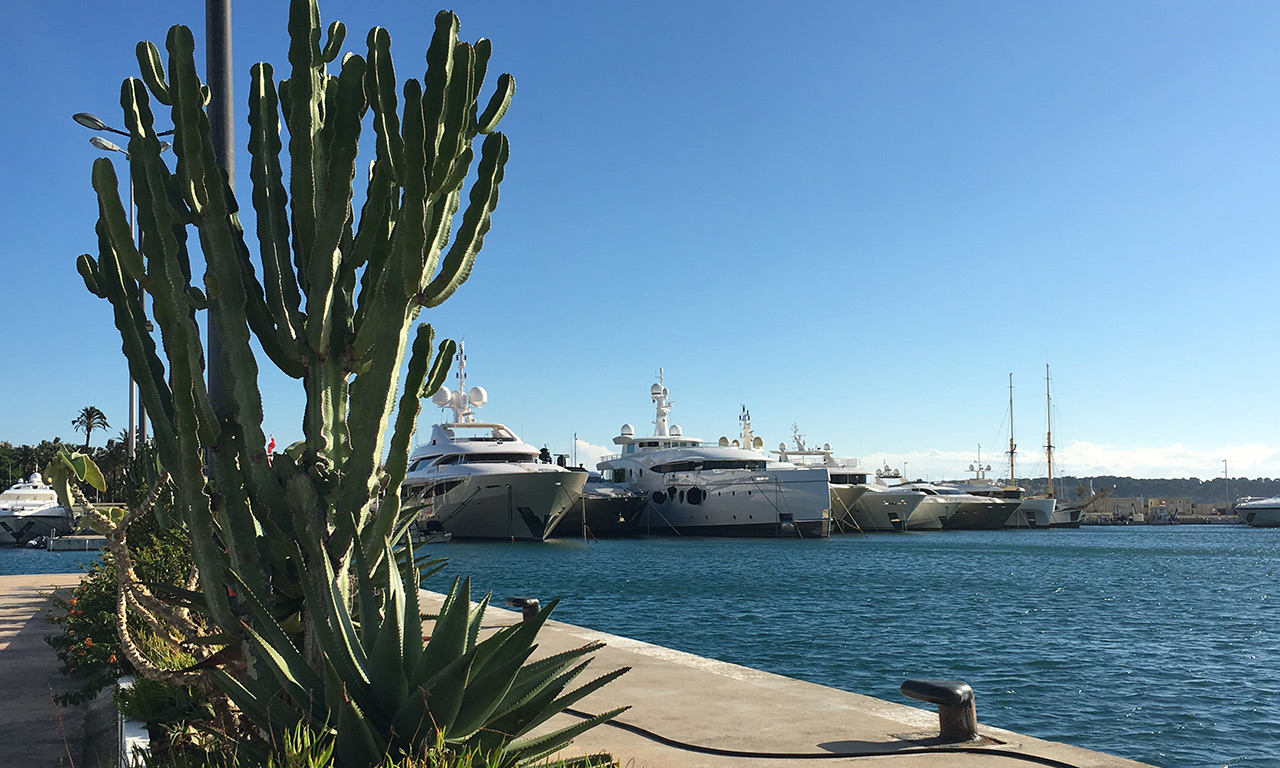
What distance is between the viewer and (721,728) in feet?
21.2

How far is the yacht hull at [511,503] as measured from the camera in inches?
1917

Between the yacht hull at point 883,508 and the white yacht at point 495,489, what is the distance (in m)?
29.4

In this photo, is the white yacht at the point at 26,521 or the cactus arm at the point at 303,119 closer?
the cactus arm at the point at 303,119

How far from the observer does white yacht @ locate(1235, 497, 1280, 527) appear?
10044cm

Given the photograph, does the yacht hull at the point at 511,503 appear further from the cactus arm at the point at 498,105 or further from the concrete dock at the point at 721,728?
the cactus arm at the point at 498,105

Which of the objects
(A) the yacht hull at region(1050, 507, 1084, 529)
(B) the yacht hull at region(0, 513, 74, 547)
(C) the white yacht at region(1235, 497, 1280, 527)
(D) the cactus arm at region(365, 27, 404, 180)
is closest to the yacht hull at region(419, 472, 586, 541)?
(B) the yacht hull at region(0, 513, 74, 547)

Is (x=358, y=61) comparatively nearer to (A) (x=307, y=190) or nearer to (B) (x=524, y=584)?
(A) (x=307, y=190)

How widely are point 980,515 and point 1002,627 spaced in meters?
72.8

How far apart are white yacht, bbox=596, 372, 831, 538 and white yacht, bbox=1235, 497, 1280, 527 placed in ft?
237

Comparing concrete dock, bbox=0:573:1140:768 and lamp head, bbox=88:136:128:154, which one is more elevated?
lamp head, bbox=88:136:128:154

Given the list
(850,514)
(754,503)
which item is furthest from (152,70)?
(850,514)

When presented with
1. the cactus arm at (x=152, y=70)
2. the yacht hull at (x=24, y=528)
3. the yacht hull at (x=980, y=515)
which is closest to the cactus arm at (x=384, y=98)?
the cactus arm at (x=152, y=70)

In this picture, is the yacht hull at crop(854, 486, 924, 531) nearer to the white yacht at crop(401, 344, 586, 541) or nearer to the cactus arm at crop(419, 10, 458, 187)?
the white yacht at crop(401, 344, 586, 541)

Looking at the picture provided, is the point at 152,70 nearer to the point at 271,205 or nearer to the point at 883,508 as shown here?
the point at 271,205
